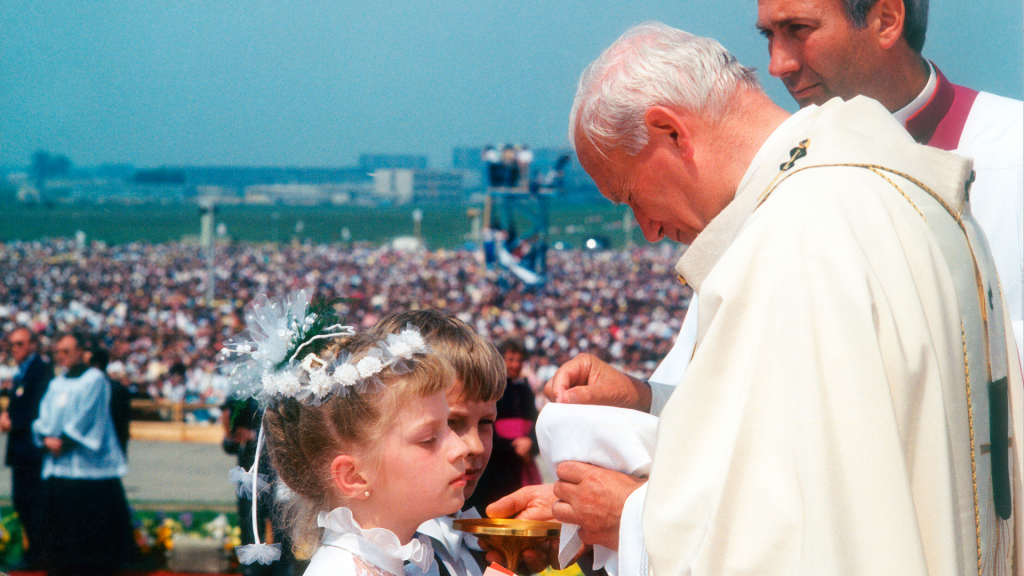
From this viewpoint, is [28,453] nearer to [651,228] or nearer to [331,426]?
[331,426]

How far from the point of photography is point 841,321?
1.15 metres

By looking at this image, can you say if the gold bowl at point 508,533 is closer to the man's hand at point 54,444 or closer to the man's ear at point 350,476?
the man's ear at point 350,476

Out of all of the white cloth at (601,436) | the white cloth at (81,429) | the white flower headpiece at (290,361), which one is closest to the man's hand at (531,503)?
the white cloth at (601,436)

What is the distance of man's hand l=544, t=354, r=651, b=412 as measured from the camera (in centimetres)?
195

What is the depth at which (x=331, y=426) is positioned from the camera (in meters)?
1.80

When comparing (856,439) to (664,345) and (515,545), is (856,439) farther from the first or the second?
(664,345)

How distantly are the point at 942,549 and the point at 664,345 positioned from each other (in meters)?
19.1

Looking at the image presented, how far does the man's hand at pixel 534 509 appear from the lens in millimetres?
1869

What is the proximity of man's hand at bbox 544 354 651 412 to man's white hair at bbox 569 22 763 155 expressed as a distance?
1.81 feet

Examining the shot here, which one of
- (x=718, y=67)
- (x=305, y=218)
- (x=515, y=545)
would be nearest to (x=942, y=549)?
(x=515, y=545)

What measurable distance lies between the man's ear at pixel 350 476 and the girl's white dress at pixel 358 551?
0.18ft

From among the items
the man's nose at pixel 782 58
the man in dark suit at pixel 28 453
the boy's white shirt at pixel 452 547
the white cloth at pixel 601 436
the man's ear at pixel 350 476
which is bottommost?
the man in dark suit at pixel 28 453

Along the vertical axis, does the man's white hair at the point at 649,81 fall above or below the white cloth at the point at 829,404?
above

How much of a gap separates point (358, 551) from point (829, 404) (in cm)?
100
